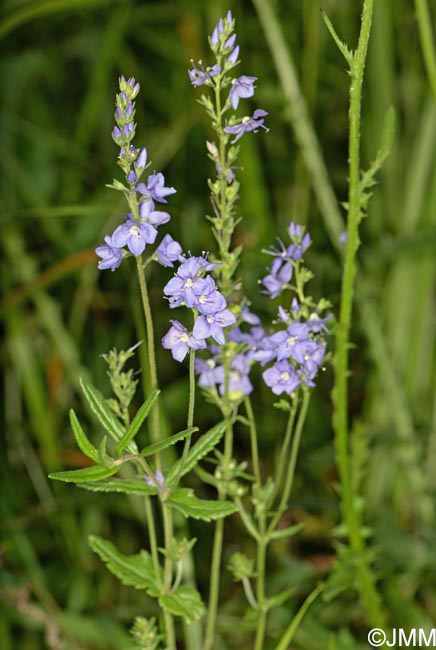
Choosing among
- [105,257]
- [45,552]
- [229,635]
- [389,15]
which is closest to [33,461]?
[45,552]

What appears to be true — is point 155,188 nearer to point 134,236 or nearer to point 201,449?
point 134,236

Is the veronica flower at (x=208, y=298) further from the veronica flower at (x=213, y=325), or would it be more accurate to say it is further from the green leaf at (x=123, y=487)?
the green leaf at (x=123, y=487)

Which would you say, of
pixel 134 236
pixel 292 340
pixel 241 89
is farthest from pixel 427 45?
pixel 134 236

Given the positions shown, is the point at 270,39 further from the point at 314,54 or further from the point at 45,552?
the point at 45,552

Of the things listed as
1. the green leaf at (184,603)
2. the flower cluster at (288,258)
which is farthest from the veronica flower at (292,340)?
the green leaf at (184,603)

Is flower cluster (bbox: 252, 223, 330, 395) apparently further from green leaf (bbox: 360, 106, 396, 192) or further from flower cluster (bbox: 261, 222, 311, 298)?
green leaf (bbox: 360, 106, 396, 192)

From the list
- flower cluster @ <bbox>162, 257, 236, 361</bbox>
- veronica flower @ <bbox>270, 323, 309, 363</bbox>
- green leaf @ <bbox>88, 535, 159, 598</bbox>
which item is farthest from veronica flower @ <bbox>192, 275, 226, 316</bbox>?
green leaf @ <bbox>88, 535, 159, 598</bbox>
